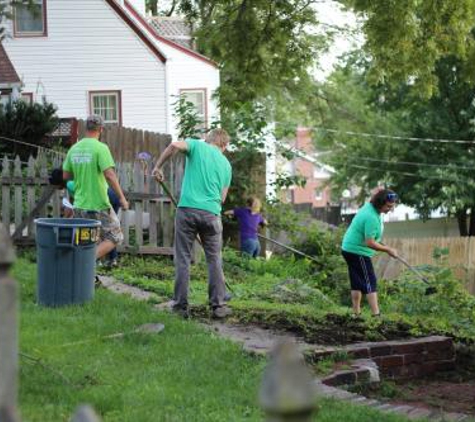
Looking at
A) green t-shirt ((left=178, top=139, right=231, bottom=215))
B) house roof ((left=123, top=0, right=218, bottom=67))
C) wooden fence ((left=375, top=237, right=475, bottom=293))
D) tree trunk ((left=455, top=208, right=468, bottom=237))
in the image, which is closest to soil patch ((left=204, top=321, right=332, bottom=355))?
green t-shirt ((left=178, top=139, right=231, bottom=215))

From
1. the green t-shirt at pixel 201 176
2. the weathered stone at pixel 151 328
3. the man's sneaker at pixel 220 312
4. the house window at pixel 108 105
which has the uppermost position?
the house window at pixel 108 105

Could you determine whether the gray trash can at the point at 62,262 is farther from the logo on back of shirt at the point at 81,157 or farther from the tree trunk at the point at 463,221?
the tree trunk at the point at 463,221

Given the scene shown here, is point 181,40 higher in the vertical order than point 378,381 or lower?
higher

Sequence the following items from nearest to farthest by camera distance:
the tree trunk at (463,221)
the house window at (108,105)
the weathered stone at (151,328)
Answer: the weathered stone at (151,328), the house window at (108,105), the tree trunk at (463,221)

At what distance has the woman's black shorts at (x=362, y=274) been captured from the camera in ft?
34.3

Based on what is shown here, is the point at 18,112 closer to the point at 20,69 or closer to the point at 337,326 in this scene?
the point at 20,69

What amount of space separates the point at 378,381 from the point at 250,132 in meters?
10.0

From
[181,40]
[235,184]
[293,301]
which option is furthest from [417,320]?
[181,40]

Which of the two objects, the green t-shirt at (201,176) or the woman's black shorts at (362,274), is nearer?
the green t-shirt at (201,176)

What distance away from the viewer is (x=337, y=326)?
8680mm

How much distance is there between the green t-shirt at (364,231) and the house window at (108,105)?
17949mm

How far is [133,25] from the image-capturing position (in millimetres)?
26812

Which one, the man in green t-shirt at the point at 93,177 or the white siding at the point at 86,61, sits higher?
the white siding at the point at 86,61

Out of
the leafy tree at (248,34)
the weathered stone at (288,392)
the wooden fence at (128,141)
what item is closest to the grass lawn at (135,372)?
the weathered stone at (288,392)
